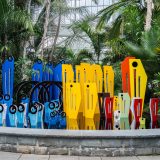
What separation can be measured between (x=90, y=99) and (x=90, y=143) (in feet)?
5.51

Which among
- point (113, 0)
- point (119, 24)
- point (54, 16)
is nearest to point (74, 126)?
point (54, 16)

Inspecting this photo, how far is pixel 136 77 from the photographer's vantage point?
31.5ft

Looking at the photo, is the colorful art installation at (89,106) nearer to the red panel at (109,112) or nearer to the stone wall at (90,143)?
the red panel at (109,112)

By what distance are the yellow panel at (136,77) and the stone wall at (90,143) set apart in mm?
1938

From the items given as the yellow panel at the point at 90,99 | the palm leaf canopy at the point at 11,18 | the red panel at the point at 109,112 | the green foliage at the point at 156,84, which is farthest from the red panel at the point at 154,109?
the palm leaf canopy at the point at 11,18

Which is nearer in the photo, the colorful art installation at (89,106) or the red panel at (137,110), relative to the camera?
the red panel at (137,110)

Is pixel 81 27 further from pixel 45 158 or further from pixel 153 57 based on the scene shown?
pixel 45 158

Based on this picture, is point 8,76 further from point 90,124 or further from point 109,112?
point 109,112

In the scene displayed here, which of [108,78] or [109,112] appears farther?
[108,78]

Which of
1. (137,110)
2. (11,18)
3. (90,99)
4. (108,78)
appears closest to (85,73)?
(108,78)

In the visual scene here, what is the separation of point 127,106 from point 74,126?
4.32 feet

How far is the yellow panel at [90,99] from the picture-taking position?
29.9 feet

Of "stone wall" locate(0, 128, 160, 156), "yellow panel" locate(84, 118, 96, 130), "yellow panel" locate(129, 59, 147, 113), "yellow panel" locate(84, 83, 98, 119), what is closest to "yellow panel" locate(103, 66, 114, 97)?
A: "yellow panel" locate(129, 59, 147, 113)

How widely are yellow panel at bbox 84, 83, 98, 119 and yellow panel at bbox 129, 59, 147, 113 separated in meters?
1.03
